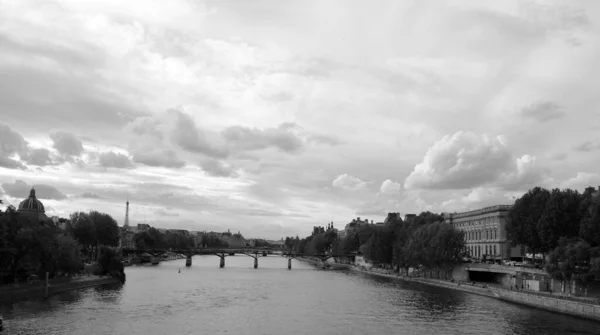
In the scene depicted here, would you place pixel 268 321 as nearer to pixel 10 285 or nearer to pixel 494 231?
pixel 10 285

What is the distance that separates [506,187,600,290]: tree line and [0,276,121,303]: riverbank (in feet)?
226

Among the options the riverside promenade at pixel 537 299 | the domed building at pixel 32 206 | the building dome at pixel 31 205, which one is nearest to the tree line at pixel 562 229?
the riverside promenade at pixel 537 299

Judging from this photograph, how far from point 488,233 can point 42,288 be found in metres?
102

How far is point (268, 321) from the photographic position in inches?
2621

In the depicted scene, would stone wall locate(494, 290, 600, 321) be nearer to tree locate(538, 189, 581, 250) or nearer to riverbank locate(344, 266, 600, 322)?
riverbank locate(344, 266, 600, 322)

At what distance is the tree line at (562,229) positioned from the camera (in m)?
77.3

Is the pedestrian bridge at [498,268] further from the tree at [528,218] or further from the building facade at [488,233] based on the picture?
the building facade at [488,233]

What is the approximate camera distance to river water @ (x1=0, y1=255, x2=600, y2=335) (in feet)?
199

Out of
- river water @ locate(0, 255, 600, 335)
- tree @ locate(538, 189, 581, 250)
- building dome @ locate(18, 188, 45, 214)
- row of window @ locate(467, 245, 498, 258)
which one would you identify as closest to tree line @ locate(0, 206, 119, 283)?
river water @ locate(0, 255, 600, 335)

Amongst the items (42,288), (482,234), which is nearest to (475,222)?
(482,234)

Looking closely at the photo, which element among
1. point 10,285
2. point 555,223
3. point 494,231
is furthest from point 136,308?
point 494,231

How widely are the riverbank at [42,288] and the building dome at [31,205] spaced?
325ft

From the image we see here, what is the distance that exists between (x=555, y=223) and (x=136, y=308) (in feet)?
204

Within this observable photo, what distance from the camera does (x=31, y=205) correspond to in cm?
19350
